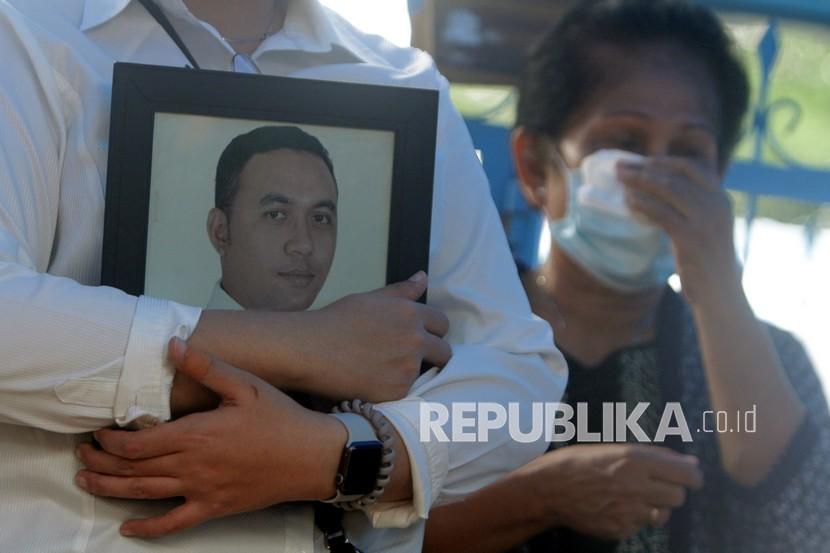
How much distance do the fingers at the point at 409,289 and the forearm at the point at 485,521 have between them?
0.46m

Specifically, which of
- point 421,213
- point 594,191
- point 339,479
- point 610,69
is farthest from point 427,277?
point 610,69

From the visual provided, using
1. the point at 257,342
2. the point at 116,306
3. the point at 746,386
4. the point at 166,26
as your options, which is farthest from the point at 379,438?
the point at 746,386

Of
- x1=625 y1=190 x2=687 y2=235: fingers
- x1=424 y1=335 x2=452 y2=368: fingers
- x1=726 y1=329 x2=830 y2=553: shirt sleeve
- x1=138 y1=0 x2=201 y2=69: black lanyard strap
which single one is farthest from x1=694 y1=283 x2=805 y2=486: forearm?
x1=138 y1=0 x2=201 y2=69: black lanyard strap

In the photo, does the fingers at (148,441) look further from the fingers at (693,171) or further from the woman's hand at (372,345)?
the fingers at (693,171)

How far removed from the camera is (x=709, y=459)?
1.62 m

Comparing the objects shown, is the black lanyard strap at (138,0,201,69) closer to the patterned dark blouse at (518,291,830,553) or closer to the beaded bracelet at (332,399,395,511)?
the beaded bracelet at (332,399,395,511)

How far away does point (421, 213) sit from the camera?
1.07 meters

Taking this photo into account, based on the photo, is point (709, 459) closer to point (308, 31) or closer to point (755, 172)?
point (755, 172)

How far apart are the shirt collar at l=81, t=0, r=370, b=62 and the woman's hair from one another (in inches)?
18.9

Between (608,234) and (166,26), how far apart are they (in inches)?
29.7

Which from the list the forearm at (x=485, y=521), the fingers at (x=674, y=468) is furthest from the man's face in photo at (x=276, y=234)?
the fingers at (x=674, y=468)

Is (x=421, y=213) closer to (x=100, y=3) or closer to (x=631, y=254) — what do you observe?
(x=100, y=3)

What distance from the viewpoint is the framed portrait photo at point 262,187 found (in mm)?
995

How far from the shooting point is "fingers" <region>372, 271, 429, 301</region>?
1041 millimetres
